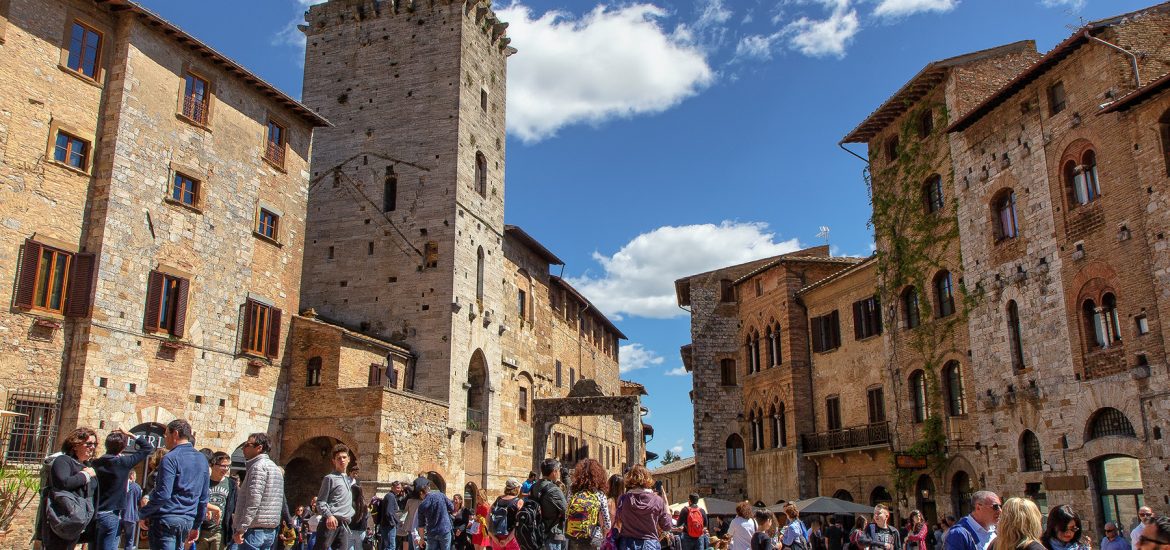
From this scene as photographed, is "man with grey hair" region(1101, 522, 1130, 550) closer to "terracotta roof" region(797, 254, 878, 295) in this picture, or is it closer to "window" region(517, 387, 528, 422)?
"terracotta roof" region(797, 254, 878, 295)

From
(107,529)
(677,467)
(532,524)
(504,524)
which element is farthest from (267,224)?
(677,467)

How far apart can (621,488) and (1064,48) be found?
740 inches

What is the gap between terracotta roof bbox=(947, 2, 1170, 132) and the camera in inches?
838

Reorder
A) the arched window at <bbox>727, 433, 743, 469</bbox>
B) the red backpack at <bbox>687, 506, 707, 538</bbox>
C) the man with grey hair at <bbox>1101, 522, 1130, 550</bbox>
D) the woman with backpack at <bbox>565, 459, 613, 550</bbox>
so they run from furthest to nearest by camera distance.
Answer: the arched window at <bbox>727, 433, 743, 469</bbox>, the man with grey hair at <bbox>1101, 522, 1130, 550</bbox>, the red backpack at <bbox>687, 506, 707, 538</bbox>, the woman with backpack at <bbox>565, 459, 613, 550</bbox>

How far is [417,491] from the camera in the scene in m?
13.2

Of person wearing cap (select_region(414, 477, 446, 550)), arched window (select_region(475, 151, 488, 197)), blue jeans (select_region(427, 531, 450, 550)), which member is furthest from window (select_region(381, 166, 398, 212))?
blue jeans (select_region(427, 531, 450, 550))

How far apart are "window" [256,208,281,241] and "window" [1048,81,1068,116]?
69.8 ft

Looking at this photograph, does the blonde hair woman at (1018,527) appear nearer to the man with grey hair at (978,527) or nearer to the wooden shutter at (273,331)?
the man with grey hair at (978,527)

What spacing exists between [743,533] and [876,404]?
19.0 metres

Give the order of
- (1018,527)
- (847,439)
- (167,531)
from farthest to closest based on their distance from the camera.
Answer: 1. (847,439)
2. (167,531)
3. (1018,527)

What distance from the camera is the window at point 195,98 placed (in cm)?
2281

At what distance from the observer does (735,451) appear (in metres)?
38.5

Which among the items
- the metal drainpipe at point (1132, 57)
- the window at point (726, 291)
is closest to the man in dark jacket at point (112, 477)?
the metal drainpipe at point (1132, 57)

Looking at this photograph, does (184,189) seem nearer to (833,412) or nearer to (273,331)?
A: (273,331)
